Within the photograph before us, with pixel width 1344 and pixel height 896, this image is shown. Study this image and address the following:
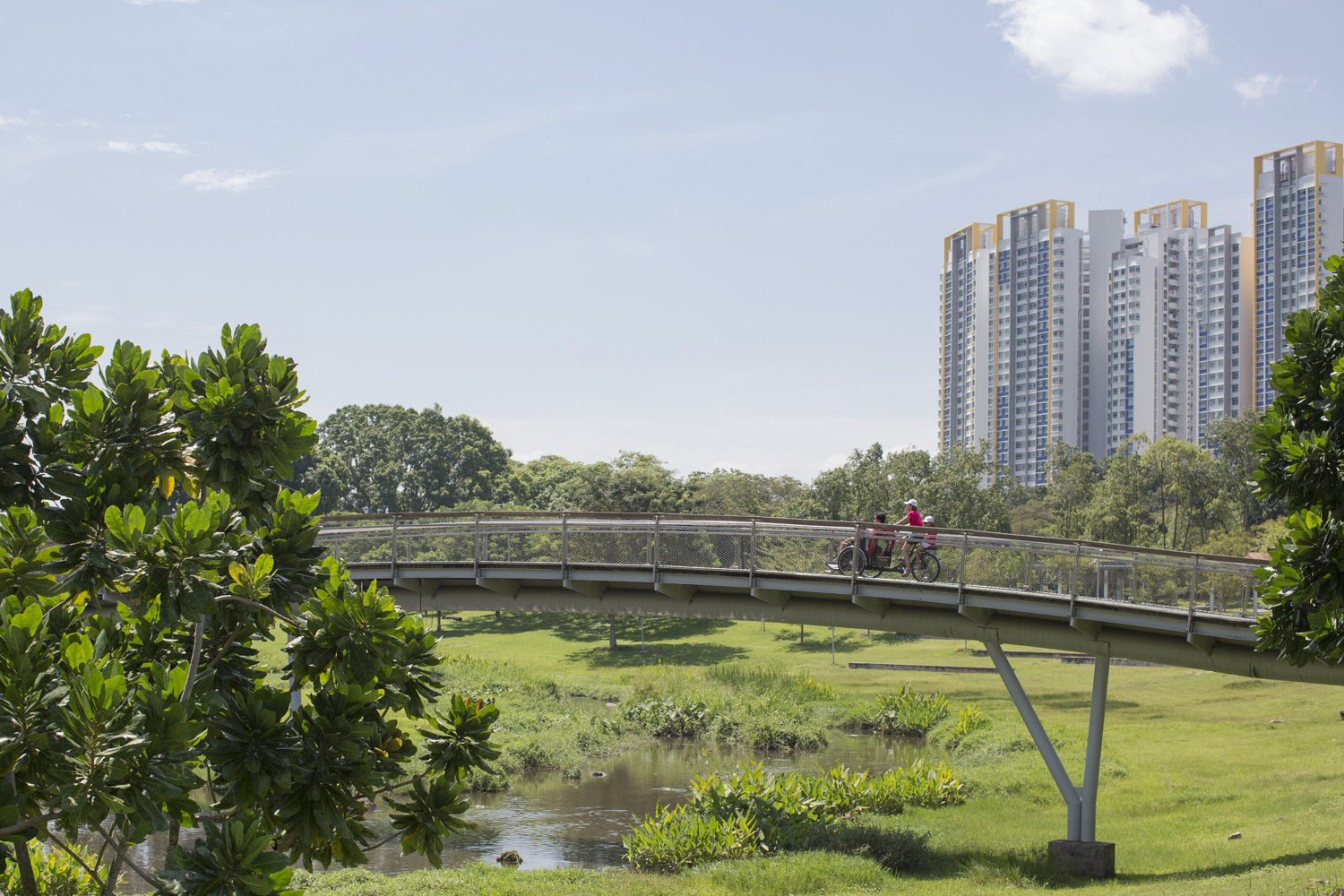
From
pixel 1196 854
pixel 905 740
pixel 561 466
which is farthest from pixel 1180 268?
pixel 1196 854

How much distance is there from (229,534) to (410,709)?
167cm

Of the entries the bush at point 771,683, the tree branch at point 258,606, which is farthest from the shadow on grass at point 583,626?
the tree branch at point 258,606

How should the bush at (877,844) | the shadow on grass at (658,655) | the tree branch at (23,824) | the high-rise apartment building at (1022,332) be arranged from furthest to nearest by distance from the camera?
the high-rise apartment building at (1022,332), the shadow on grass at (658,655), the bush at (877,844), the tree branch at (23,824)

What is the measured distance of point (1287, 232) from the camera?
312 feet

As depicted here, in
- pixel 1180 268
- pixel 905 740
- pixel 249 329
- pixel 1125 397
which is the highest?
pixel 1180 268

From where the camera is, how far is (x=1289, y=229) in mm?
94812

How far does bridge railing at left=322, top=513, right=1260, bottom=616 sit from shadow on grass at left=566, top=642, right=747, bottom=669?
2513 cm

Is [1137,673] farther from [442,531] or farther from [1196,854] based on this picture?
[442,531]

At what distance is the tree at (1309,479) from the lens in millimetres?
10172

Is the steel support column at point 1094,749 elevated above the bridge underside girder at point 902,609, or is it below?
below

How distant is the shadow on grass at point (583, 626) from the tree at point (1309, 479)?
39.1m

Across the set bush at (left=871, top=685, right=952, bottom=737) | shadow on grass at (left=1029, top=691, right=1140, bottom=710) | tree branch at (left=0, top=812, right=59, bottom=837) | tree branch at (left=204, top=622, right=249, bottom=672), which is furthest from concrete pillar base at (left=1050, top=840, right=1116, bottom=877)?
shadow on grass at (left=1029, top=691, right=1140, bottom=710)

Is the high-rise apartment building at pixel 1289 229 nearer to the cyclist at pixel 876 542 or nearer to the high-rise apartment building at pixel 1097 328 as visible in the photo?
the high-rise apartment building at pixel 1097 328

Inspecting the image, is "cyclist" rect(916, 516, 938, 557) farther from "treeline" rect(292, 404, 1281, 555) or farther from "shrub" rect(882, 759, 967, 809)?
"treeline" rect(292, 404, 1281, 555)
